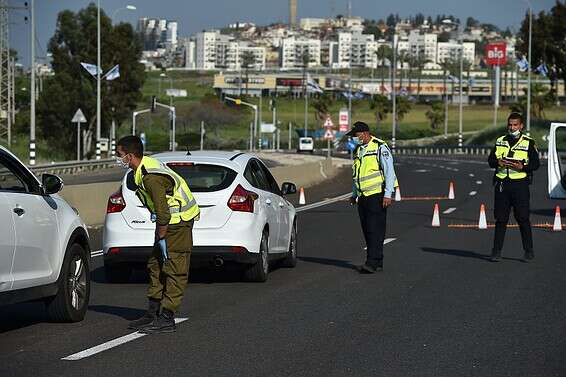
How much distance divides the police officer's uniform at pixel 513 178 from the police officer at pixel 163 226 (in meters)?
7.34

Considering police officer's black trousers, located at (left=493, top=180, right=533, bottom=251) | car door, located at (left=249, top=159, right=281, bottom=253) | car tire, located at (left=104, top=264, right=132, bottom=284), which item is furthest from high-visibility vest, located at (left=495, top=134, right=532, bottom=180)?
car tire, located at (left=104, top=264, right=132, bottom=284)

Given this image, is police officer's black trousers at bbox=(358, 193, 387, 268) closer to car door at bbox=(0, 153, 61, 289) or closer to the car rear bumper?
the car rear bumper

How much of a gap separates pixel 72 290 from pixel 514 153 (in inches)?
298

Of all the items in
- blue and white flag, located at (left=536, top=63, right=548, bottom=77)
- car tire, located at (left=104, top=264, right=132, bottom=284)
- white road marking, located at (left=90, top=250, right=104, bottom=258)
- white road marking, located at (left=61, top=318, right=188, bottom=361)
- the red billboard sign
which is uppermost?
the red billboard sign

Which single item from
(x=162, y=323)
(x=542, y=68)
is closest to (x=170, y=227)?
(x=162, y=323)

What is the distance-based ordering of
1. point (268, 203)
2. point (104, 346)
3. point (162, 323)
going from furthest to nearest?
point (268, 203) → point (162, 323) → point (104, 346)

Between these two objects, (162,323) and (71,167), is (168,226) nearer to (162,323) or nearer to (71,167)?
(162,323)

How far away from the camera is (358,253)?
18.8m

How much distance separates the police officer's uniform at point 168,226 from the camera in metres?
10.1

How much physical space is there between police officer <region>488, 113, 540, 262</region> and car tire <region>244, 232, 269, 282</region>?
12.5 ft

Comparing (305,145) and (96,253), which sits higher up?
(96,253)

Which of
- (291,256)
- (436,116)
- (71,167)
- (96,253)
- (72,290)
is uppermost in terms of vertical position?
(72,290)

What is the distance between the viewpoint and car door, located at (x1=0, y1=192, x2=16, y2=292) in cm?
966

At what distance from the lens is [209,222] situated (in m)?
14.2
